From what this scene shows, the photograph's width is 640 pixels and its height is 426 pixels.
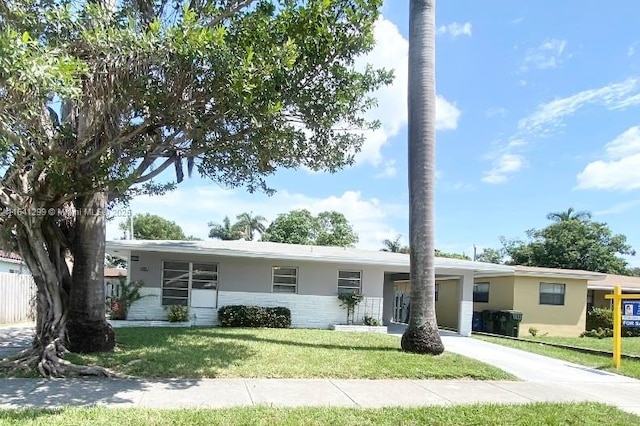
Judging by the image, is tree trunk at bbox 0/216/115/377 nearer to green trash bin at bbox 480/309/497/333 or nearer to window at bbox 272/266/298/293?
window at bbox 272/266/298/293

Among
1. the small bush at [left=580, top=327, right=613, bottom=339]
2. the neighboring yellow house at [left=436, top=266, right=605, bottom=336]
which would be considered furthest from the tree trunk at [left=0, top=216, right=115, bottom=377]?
the small bush at [left=580, top=327, right=613, bottom=339]

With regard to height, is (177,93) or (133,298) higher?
(177,93)

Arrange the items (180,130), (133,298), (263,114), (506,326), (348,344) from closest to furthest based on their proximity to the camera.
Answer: (263,114) < (180,130) < (348,344) < (133,298) < (506,326)

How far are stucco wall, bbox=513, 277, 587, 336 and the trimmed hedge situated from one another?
1071 cm

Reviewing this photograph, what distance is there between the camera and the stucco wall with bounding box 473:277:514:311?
71.6 feet

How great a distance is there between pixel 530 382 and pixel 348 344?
4.51m

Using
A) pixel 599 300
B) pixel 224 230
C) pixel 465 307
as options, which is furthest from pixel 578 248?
pixel 224 230

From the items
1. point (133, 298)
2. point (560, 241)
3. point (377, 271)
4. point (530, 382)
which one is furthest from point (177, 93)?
point (560, 241)

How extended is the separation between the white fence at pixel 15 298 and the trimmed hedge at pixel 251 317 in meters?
7.71

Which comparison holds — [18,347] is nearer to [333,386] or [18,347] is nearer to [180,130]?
[180,130]

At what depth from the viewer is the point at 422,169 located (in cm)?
1180

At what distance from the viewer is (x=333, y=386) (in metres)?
8.45

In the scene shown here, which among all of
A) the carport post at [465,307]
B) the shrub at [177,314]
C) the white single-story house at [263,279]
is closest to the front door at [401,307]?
the carport post at [465,307]

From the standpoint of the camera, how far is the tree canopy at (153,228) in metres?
51.3
